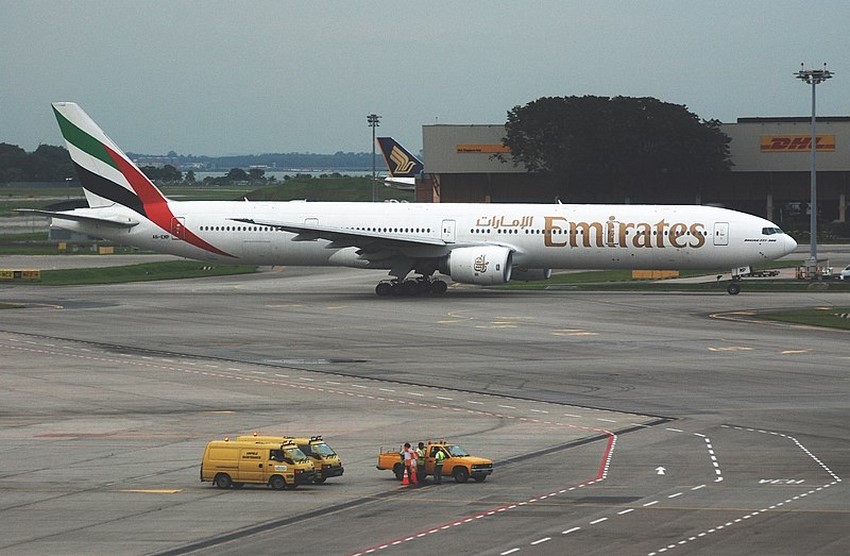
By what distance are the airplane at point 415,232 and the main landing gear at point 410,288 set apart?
0.06m

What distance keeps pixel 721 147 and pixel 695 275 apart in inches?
1907

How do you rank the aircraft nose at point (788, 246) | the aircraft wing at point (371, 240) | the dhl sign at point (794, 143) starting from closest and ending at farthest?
the aircraft wing at point (371, 240), the aircraft nose at point (788, 246), the dhl sign at point (794, 143)

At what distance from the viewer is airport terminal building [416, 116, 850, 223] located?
135m

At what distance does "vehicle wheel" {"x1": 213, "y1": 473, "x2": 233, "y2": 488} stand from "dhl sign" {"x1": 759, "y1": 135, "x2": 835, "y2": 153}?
113 meters

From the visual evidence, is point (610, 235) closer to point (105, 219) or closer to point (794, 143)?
point (105, 219)

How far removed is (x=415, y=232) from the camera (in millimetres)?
73375

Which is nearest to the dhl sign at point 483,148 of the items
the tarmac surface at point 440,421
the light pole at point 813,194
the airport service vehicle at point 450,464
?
the light pole at point 813,194

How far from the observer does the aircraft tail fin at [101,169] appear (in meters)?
76.6

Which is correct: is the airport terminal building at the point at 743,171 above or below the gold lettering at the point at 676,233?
above

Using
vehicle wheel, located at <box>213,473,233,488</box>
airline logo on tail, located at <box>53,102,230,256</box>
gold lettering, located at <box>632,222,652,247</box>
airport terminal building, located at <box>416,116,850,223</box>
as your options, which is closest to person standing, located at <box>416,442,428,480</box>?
vehicle wheel, located at <box>213,473,233,488</box>

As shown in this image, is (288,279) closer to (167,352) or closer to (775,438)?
(167,352)

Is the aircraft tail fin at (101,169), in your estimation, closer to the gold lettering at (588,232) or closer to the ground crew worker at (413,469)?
the gold lettering at (588,232)

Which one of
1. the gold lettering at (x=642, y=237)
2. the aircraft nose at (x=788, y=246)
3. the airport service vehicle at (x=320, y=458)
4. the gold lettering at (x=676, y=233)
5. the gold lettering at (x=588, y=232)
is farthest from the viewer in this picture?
the aircraft nose at (x=788, y=246)

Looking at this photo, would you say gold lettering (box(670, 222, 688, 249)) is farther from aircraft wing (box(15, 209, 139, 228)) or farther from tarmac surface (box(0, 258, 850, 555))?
A: aircraft wing (box(15, 209, 139, 228))
